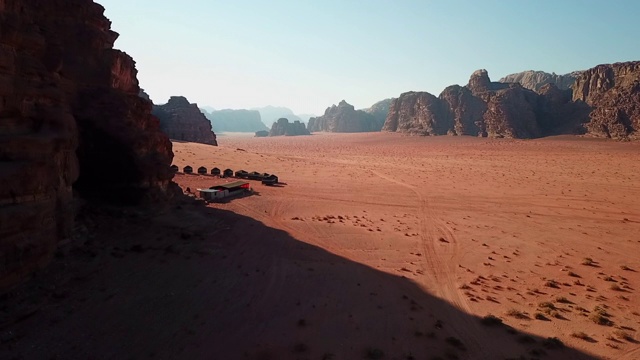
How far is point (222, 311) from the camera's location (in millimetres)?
11312

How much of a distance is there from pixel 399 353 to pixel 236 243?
31.5 feet

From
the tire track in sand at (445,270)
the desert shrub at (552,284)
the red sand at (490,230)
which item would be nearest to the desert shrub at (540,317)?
the red sand at (490,230)

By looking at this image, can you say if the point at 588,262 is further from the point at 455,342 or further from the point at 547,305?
the point at 455,342

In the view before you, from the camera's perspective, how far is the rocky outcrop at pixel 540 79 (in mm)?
133750

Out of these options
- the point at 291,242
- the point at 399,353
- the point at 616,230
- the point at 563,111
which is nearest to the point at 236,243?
A: the point at 291,242

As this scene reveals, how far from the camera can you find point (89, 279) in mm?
12094

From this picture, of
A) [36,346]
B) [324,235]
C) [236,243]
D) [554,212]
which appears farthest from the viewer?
[554,212]

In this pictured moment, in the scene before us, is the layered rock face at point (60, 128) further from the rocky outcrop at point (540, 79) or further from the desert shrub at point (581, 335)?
the rocky outcrop at point (540, 79)

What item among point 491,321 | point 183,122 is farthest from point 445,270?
point 183,122

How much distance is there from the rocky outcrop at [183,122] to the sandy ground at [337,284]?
61.1m

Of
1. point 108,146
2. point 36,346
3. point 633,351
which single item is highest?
point 108,146

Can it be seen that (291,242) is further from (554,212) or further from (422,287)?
(554,212)

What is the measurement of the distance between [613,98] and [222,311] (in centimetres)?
9632

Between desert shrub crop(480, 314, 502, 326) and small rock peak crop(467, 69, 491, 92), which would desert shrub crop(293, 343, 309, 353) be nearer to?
desert shrub crop(480, 314, 502, 326)
